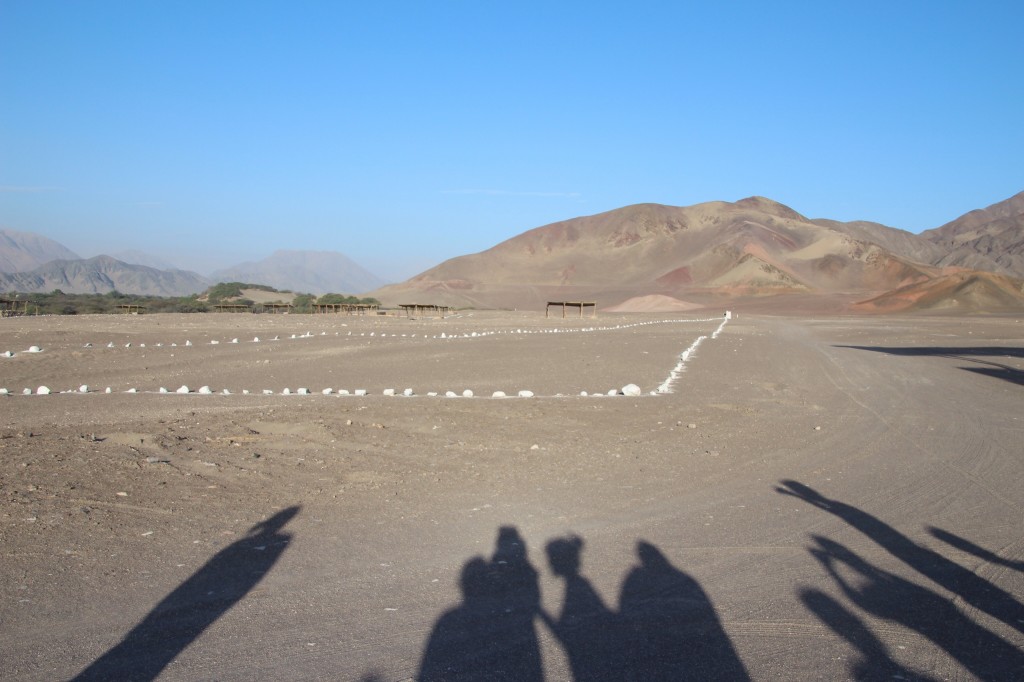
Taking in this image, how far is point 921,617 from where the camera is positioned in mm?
4711

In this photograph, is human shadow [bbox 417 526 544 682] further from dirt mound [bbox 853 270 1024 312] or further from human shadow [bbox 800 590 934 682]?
dirt mound [bbox 853 270 1024 312]

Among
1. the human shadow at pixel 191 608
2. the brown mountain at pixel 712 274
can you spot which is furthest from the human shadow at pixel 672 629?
the brown mountain at pixel 712 274

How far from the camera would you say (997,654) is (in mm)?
4258

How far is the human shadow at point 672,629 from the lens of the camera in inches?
161

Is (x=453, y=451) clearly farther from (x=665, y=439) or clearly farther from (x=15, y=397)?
(x=15, y=397)

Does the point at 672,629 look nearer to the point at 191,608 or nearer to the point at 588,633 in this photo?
the point at 588,633

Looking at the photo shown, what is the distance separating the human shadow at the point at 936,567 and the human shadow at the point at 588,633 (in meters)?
1.96

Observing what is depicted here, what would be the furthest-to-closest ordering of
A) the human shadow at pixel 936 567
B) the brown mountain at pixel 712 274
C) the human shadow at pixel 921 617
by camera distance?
the brown mountain at pixel 712 274
the human shadow at pixel 936 567
the human shadow at pixel 921 617

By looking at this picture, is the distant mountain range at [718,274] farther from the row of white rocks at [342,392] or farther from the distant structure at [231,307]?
the row of white rocks at [342,392]

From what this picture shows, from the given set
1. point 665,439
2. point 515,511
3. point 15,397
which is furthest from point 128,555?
point 15,397

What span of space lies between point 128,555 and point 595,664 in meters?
3.17

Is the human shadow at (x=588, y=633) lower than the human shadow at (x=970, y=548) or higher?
higher

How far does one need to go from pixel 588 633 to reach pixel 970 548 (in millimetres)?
2980

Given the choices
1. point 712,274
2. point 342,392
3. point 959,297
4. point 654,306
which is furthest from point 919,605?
point 712,274
